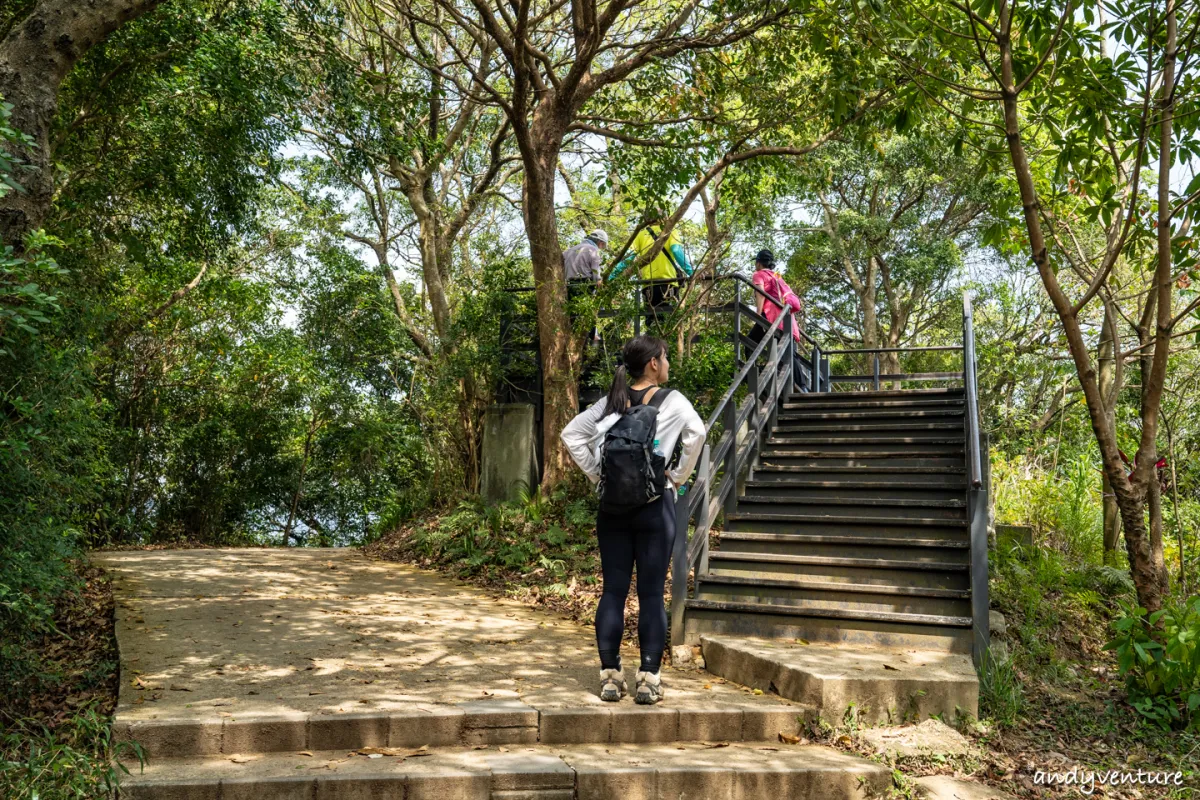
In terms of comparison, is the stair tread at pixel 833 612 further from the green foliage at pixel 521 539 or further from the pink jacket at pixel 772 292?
the pink jacket at pixel 772 292

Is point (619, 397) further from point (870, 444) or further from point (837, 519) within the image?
point (870, 444)

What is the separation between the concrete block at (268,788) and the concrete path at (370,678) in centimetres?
48

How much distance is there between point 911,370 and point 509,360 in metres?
14.9

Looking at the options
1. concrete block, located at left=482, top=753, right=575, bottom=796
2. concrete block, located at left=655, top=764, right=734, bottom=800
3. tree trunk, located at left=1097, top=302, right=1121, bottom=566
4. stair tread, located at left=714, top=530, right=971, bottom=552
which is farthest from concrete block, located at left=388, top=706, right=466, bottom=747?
tree trunk, located at left=1097, top=302, right=1121, bottom=566

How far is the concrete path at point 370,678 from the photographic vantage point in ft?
14.1

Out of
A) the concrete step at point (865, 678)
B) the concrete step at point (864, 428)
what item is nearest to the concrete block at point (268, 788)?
the concrete step at point (865, 678)

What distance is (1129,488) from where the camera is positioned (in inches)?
226

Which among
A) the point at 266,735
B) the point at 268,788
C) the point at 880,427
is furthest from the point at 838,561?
the point at 268,788

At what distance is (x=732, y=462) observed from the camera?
755 cm

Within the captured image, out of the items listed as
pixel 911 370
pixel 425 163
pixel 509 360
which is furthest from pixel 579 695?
pixel 911 370

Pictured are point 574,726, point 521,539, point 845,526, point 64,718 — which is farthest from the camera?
point 521,539

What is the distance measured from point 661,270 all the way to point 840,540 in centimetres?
437

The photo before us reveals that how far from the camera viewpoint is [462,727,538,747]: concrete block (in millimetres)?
4434

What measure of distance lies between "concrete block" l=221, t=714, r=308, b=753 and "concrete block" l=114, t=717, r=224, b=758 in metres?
0.05
